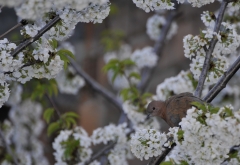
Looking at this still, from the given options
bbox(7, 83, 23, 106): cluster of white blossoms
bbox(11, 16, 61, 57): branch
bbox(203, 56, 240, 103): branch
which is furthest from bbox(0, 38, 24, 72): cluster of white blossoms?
bbox(7, 83, 23, 106): cluster of white blossoms

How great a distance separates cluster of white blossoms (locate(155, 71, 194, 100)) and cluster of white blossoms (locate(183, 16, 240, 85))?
51 cm

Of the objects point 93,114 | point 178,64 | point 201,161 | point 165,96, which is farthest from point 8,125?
point 178,64

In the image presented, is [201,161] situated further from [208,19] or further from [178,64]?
[178,64]

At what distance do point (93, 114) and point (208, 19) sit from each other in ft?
8.47

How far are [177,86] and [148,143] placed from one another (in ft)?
3.26

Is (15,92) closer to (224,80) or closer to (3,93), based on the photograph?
(3,93)

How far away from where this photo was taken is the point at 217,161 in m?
1.60

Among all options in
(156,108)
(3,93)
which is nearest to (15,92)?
(156,108)

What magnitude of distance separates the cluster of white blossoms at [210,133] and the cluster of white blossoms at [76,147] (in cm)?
116

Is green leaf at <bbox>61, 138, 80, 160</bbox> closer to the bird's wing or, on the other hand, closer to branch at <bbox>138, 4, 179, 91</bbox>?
the bird's wing

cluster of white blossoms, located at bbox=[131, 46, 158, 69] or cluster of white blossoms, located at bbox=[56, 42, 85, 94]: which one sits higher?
cluster of white blossoms, located at bbox=[131, 46, 158, 69]

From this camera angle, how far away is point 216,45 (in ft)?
7.51

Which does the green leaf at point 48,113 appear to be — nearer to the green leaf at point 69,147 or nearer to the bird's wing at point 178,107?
the green leaf at point 69,147

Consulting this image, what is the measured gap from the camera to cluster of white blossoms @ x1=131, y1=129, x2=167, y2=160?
6.19ft
